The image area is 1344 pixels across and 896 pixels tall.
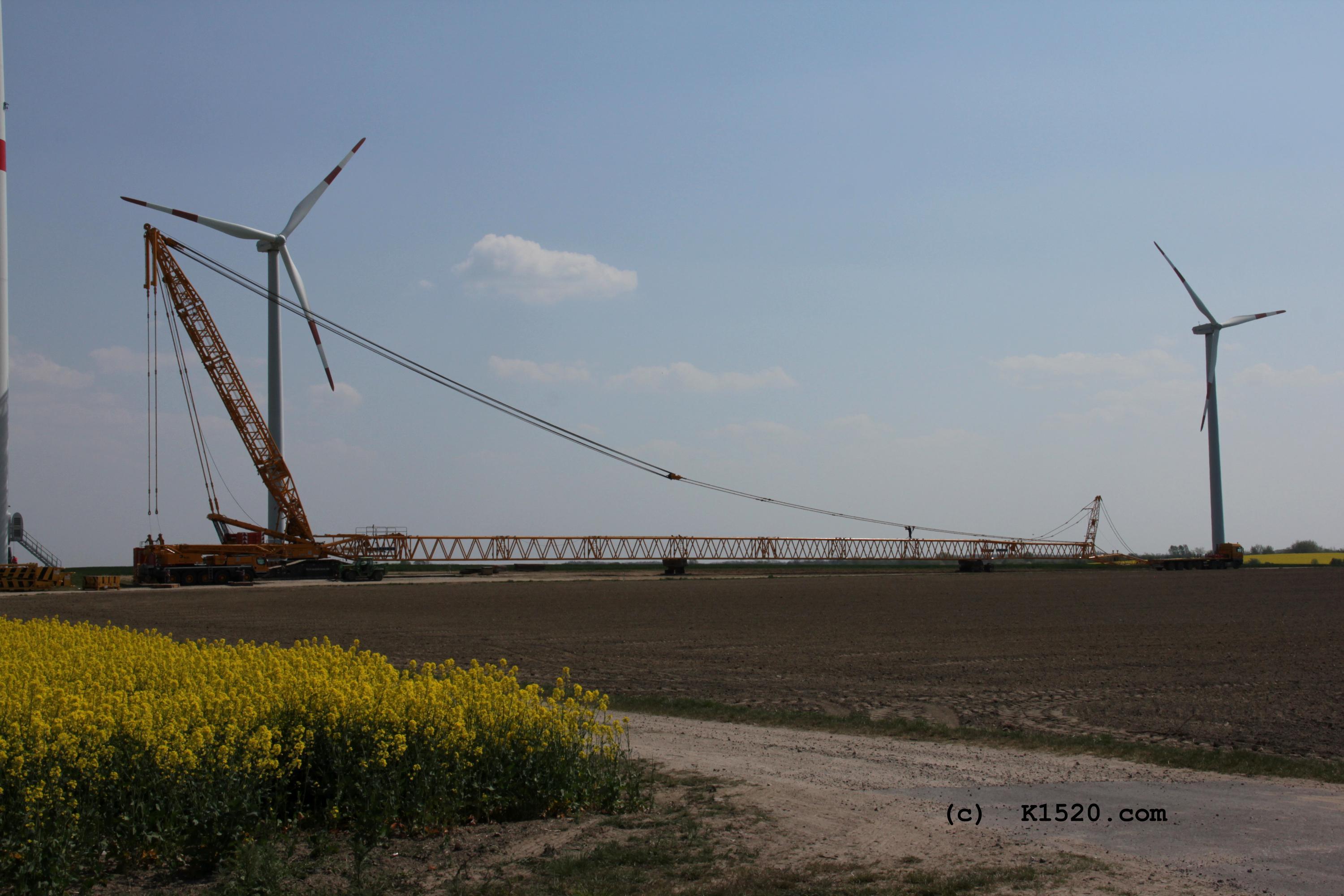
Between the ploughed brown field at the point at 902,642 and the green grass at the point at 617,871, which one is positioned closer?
the green grass at the point at 617,871

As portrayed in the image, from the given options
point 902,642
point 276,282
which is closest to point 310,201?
point 276,282

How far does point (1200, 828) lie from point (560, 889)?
20.9ft

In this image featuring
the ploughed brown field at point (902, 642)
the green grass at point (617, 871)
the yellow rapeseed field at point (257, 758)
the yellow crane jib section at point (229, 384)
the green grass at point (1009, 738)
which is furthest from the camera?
the yellow crane jib section at point (229, 384)

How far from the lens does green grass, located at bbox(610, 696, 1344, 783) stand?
12773mm

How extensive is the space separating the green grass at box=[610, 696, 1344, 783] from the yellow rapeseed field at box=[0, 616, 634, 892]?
Result: 573 cm

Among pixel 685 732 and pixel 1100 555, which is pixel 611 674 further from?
pixel 1100 555

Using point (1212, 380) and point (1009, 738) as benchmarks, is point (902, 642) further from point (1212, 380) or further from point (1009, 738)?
point (1212, 380)

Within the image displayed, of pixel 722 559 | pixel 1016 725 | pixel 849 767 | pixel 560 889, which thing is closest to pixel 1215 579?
pixel 722 559

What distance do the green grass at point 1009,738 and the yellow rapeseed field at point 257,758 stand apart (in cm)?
573

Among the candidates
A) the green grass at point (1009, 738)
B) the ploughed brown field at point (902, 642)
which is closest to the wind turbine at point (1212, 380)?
the ploughed brown field at point (902, 642)

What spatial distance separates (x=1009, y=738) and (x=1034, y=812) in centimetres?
494

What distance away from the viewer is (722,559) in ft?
424

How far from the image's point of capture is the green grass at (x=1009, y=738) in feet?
41.9

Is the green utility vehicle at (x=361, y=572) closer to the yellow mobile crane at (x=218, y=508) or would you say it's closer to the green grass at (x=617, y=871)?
the yellow mobile crane at (x=218, y=508)
